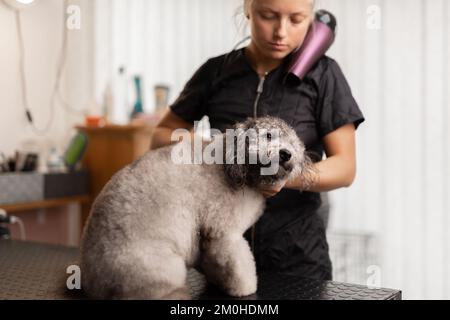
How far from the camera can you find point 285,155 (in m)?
0.85

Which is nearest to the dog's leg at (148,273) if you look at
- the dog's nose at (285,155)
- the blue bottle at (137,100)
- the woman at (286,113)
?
Answer: the dog's nose at (285,155)

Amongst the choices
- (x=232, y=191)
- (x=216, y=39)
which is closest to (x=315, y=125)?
(x=232, y=191)

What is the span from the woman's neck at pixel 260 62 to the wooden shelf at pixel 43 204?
1523mm

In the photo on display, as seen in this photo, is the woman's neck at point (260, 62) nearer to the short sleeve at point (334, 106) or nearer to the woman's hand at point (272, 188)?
the short sleeve at point (334, 106)

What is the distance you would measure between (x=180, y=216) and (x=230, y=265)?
5.3 inches

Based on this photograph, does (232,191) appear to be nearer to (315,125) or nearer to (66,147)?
(315,125)

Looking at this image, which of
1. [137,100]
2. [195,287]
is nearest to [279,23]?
[195,287]

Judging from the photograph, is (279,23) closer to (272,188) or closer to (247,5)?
(247,5)

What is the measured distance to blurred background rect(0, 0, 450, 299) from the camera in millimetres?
2457

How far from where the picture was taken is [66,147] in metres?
2.92

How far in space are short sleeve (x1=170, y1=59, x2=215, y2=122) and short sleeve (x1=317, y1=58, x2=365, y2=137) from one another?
279 millimetres

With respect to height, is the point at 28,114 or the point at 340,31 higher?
the point at 340,31

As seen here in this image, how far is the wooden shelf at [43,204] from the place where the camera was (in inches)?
92.4
